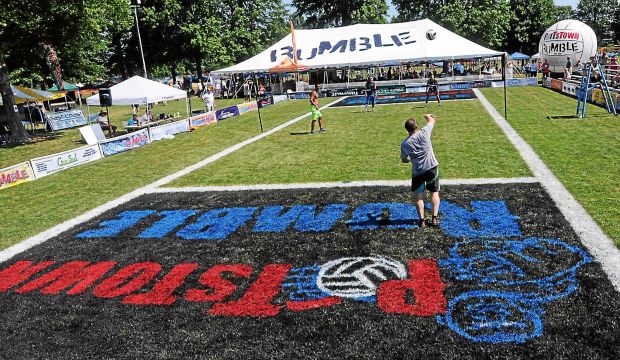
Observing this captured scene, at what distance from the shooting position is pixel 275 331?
5.22 metres

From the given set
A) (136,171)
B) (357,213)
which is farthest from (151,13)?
(357,213)

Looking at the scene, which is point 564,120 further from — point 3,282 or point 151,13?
point 151,13

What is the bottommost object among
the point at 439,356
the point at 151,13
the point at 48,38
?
the point at 439,356

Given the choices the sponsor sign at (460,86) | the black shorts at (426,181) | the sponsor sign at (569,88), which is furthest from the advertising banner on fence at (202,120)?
the sponsor sign at (460,86)

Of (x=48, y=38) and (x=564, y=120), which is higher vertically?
(x=48, y=38)

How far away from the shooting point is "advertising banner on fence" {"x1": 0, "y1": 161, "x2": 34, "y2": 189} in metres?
14.1

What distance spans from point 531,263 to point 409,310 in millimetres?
2153

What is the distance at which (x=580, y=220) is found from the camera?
7.73 metres

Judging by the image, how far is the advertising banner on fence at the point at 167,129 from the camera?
21.8 meters

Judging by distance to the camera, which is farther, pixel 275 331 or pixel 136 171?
pixel 136 171

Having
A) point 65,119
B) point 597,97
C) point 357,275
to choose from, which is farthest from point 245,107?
point 357,275

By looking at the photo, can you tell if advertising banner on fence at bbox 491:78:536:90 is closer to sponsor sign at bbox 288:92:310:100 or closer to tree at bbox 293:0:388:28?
sponsor sign at bbox 288:92:310:100

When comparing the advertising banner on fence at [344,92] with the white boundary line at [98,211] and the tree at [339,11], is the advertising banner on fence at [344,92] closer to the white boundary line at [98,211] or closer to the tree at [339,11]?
the tree at [339,11]

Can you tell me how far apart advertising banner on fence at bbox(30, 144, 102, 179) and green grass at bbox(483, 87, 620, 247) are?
1552 cm
